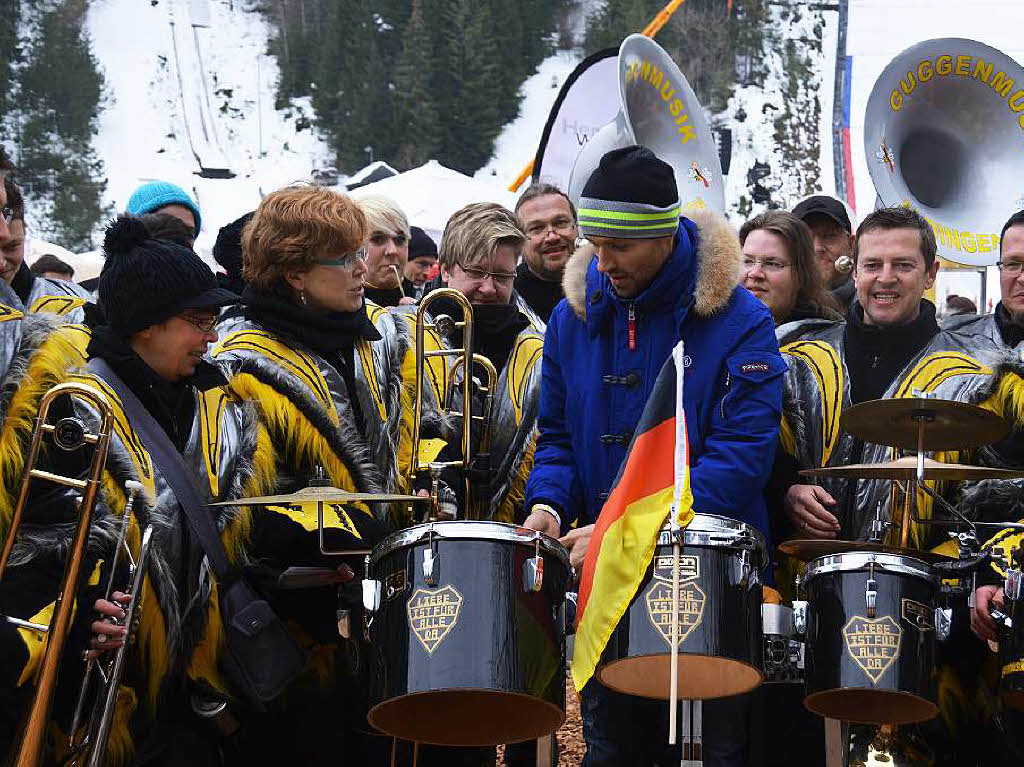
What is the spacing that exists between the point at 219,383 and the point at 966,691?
2.85m

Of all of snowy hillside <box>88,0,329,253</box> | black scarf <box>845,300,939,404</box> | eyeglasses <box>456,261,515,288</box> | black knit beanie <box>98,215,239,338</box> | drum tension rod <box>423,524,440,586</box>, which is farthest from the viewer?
snowy hillside <box>88,0,329,253</box>

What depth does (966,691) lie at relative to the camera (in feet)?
17.7

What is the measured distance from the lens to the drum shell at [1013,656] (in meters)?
4.64

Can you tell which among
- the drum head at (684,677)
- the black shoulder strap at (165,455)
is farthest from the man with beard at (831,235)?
the black shoulder strap at (165,455)

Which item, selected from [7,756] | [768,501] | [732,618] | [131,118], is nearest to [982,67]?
[768,501]

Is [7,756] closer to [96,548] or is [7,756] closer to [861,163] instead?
[96,548]

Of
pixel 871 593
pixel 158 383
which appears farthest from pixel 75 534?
pixel 871 593

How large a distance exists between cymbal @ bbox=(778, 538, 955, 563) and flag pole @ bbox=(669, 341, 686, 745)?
709 millimetres

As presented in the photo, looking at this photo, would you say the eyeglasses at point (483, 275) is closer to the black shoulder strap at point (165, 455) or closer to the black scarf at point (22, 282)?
the black scarf at point (22, 282)

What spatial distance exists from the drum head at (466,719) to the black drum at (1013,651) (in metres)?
1.43

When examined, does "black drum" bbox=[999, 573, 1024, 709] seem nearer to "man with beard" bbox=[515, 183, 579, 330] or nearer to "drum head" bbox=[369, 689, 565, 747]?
"drum head" bbox=[369, 689, 565, 747]

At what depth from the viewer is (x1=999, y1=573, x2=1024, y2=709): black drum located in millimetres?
4648

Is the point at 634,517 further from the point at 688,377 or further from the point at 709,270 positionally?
the point at 709,270

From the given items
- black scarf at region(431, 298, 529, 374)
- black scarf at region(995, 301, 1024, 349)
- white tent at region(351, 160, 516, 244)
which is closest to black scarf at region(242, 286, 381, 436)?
black scarf at region(431, 298, 529, 374)
